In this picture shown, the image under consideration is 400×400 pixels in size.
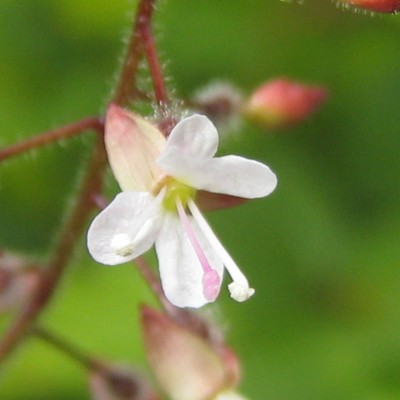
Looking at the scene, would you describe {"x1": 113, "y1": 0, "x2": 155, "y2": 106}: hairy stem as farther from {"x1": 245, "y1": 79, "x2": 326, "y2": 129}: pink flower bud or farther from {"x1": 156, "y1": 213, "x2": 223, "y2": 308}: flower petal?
{"x1": 245, "y1": 79, "x2": 326, "y2": 129}: pink flower bud

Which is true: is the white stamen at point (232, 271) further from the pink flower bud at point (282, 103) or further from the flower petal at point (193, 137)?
the pink flower bud at point (282, 103)

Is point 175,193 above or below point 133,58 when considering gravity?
below

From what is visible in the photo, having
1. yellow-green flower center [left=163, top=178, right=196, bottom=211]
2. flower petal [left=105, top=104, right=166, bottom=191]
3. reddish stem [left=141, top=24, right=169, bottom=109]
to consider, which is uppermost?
reddish stem [left=141, top=24, right=169, bottom=109]

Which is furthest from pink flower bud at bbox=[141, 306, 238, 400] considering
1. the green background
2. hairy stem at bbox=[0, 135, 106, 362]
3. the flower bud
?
the green background

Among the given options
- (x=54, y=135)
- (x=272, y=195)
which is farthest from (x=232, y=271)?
(x=272, y=195)

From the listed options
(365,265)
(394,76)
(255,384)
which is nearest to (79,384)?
(255,384)

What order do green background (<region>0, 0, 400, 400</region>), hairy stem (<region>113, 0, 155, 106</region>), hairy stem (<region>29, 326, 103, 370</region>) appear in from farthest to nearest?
green background (<region>0, 0, 400, 400</region>), hairy stem (<region>29, 326, 103, 370</region>), hairy stem (<region>113, 0, 155, 106</region>)

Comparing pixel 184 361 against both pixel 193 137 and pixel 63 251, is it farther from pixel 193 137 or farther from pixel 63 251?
pixel 193 137
